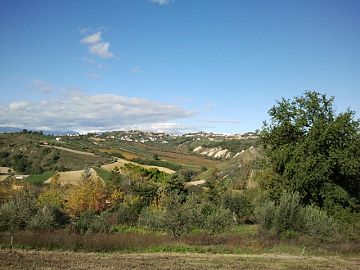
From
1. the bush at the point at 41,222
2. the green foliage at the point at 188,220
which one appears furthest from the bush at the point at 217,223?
the bush at the point at 41,222

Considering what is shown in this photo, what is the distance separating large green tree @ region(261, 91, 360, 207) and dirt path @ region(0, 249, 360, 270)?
14.9 meters

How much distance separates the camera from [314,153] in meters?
38.8

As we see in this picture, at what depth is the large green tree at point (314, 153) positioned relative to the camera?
38.1 m

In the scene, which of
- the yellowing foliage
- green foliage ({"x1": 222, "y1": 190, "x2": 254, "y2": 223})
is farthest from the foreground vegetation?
green foliage ({"x1": 222, "y1": 190, "x2": 254, "y2": 223})

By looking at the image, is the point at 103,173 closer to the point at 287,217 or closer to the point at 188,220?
the point at 188,220

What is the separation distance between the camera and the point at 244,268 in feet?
63.9

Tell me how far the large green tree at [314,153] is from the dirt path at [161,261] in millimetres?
14915

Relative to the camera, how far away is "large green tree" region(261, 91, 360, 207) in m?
38.1

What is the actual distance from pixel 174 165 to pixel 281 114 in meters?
106

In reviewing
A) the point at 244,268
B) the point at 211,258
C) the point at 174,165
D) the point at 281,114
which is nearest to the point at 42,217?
the point at 211,258

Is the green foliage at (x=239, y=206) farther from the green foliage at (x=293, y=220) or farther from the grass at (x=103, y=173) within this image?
the grass at (x=103, y=173)

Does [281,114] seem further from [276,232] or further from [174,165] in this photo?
[174,165]

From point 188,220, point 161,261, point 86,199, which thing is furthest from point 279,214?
point 86,199

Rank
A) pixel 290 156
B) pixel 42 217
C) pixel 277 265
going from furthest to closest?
pixel 290 156, pixel 42 217, pixel 277 265
